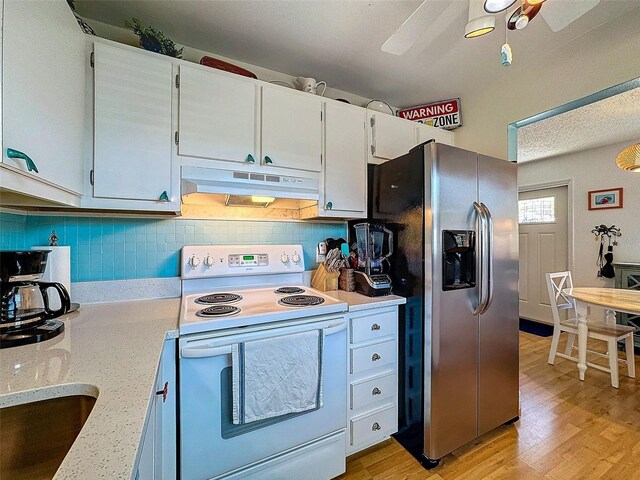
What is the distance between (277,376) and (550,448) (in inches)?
69.3

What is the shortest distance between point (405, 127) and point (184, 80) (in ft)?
5.12

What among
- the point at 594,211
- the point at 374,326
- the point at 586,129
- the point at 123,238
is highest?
the point at 586,129

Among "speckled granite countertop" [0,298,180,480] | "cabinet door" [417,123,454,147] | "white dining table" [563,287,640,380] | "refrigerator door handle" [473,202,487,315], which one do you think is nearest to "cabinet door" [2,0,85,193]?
"speckled granite countertop" [0,298,180,480]

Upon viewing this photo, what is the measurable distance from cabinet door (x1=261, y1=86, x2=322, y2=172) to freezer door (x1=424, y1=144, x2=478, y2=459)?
28.4 inches

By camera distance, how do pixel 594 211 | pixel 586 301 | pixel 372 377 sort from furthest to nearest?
pixel 594 211 < pixel 586 301 < pixel 372 377

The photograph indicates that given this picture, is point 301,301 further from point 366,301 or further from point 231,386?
point 231,386

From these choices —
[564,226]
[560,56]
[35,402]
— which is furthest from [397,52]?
[564,226]

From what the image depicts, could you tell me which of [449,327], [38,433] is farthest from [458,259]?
[38,433]

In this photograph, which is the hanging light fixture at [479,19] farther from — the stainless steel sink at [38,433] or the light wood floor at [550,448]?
the light wood floor at [550,448]

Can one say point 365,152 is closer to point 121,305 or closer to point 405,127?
point 405,127

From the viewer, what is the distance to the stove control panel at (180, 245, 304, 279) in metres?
1.67

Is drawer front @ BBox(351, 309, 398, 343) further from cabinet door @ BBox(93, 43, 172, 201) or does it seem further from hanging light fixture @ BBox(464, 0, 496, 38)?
hanging light fixture @ BBox(464, 0, 496, 38)

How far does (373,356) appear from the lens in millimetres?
1584

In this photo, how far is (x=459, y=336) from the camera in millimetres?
1556
